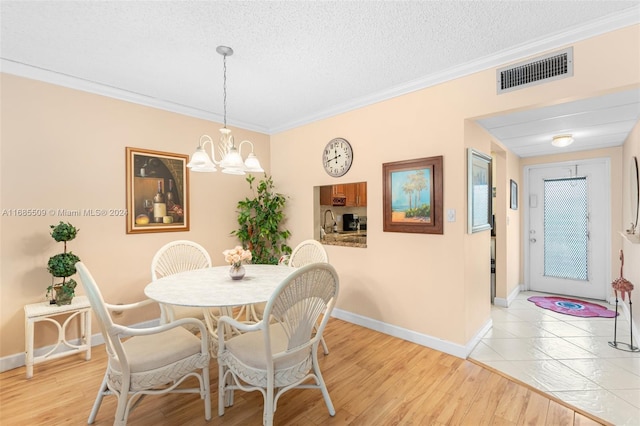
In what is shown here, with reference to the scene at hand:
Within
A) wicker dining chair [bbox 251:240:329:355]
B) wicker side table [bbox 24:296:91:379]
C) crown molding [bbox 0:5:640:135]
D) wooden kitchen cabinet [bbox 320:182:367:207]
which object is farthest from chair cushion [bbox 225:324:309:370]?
crown molding [bbox 0:5:640:135]

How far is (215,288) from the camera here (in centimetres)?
202

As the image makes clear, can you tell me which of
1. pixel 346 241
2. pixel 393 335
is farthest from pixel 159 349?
pixel 346 241

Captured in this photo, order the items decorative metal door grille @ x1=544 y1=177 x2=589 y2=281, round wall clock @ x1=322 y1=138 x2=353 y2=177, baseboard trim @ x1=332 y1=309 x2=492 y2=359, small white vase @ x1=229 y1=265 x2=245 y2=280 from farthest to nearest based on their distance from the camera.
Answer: decorative metal door grille @ x1=544 y1=177 x2=589 y2=281
round wall clock @ x1=322 y1=138 x2=353 y2=177
baseboard trim @ x1=332 y1=309 x2=492 y2=359
small white vase @ x1=229 y1=265 x2=245 y2=280

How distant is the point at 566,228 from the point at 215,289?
5308 mm

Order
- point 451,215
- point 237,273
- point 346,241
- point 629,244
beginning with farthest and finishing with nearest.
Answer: point 346,241
point 629,244
point 451,215
point 237,273

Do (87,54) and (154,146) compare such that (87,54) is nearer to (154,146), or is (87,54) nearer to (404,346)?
(154,146)

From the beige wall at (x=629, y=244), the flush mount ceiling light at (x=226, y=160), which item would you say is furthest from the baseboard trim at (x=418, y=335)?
the flush mount ceiling light at (x=226, y=160)

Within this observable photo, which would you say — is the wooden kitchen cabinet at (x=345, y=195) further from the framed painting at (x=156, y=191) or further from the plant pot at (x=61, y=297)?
the plant pot at (x=61, y=297)

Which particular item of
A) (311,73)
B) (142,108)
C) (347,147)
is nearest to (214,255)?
(142,108)

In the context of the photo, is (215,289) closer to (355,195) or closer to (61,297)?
(61,297)

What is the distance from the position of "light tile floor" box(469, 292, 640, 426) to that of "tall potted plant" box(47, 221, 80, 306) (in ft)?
12.0

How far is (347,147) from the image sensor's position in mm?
3424

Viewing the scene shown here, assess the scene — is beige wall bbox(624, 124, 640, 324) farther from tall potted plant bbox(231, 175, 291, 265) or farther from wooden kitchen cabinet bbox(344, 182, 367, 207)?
tall potted plant bbox(231, 175, 291, 265)

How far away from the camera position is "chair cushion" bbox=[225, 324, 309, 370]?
1.63 m
